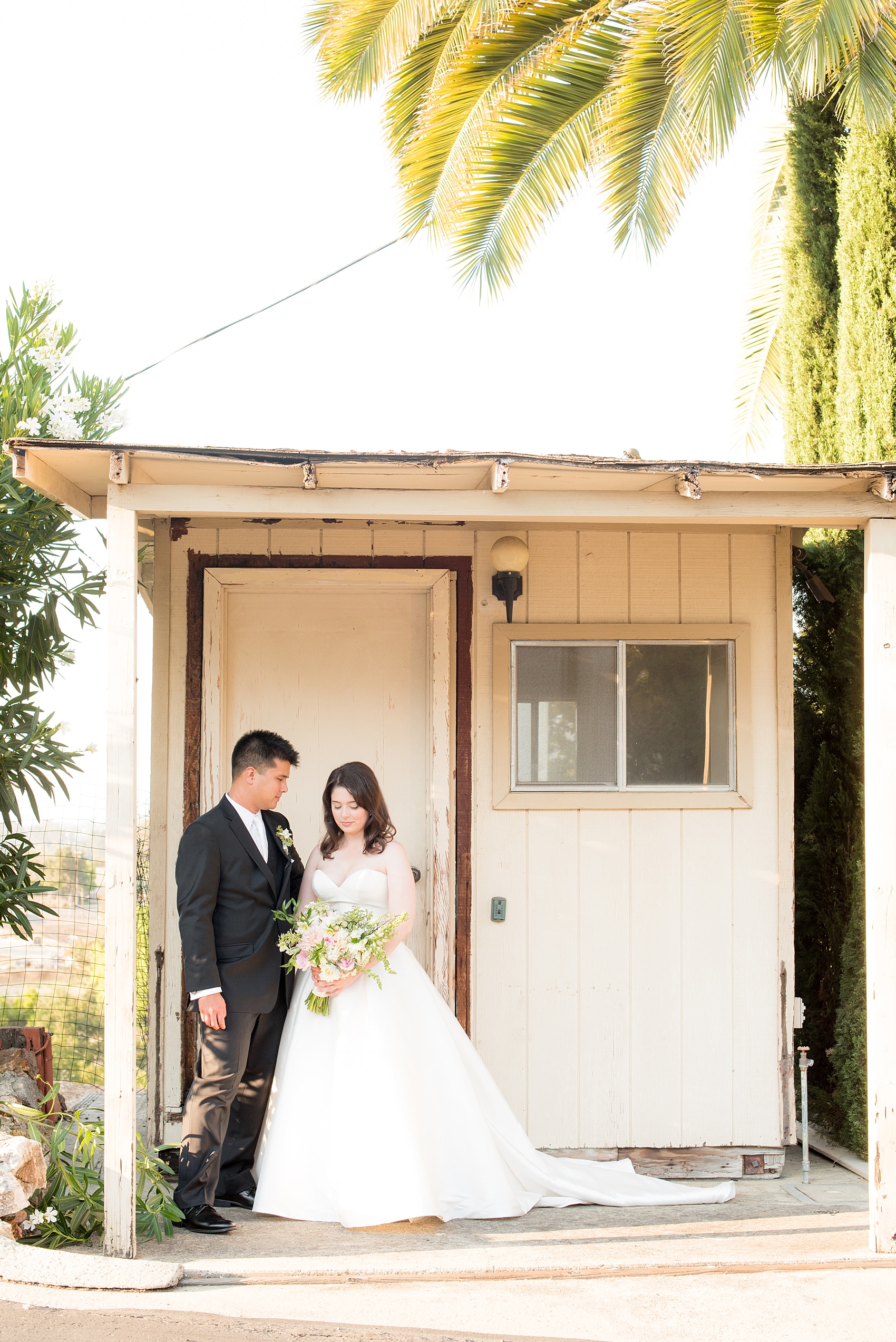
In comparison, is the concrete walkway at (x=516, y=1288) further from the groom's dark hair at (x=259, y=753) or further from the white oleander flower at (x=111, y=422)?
the white oleander flower at (x=111, y=422)

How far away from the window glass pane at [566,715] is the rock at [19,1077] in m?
2.74

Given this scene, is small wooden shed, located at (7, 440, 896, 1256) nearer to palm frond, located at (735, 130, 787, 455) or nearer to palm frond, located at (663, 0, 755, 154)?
palm frond, located at (663, 0, 755, 154)

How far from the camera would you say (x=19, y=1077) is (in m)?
5.02

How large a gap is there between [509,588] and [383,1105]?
235cm

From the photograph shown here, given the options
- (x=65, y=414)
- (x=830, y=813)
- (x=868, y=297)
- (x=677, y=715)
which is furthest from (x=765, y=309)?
(x=65, y=414)

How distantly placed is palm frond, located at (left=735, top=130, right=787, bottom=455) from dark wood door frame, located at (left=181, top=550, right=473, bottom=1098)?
236 inches

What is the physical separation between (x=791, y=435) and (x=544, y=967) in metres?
3.93

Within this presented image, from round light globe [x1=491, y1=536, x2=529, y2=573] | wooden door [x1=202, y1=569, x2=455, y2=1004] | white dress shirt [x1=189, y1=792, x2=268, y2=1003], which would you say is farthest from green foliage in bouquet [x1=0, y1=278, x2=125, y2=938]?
round light globe [x1=491, y1=536, x2=529, y2=573]

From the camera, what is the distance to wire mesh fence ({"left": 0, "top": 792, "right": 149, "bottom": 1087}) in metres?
7.39

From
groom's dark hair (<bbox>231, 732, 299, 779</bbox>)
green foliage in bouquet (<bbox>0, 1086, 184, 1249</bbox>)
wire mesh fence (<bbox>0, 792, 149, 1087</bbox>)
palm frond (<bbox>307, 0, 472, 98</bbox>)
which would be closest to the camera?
green foliage in bouquet (<bbox>0, 1086, 184, 1249</bbox>)

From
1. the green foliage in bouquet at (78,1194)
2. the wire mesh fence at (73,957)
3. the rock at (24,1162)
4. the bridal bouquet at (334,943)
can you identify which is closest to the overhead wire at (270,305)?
the wire mesh fence at (73,957)

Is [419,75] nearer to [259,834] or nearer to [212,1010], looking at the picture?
[259,834]

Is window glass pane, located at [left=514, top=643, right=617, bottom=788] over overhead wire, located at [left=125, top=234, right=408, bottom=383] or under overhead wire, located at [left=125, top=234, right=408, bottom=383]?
under

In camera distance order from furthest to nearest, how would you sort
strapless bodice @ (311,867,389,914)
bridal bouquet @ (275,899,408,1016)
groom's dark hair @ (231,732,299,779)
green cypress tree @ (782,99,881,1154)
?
1. green cypress tree @ (782,99,881,1154)
2. strapless bodice @ (311,867,389,914)
3. groom's dark hair @ (231,732,299,779)
4. bridal bouquet @ (275,899,408,1016)
